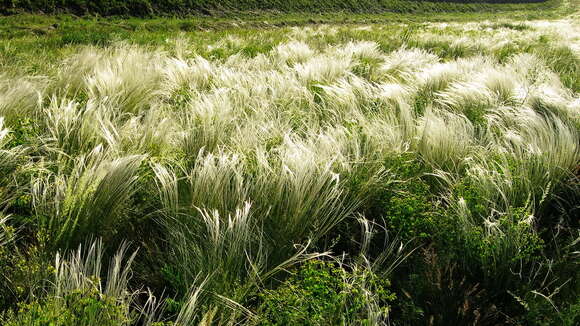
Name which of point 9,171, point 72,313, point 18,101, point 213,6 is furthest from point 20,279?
point 213,6

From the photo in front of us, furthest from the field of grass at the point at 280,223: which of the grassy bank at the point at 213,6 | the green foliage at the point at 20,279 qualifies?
the grassy bank at the point at 213,6

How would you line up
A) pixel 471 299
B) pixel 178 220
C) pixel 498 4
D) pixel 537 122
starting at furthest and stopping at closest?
pixel 498 4
pixel 537 122
pixel 178 220
pixel 471 299

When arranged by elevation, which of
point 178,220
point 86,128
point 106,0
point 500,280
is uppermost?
point 106,0

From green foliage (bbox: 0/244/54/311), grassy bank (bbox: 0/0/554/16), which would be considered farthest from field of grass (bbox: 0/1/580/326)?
grassy bank (bbox: 0/0/554/16)

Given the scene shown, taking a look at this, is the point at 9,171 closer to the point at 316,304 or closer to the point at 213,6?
the point at 316,304

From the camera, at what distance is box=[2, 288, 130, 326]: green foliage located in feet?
3.00

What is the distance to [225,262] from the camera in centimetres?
135

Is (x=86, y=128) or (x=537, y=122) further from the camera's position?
(x=537, y=122)

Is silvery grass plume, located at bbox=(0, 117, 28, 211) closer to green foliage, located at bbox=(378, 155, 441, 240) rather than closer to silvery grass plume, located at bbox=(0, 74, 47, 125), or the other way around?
silvery grass plume, located at bbox=(0, 74, 47, 125)

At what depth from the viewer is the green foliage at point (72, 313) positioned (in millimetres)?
916

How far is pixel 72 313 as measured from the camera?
0.97 meters

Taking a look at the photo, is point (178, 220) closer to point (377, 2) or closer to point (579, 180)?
point (579, 180)

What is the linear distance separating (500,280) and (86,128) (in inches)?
89.0

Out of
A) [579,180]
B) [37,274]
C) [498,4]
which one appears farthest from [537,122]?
[498,4]
